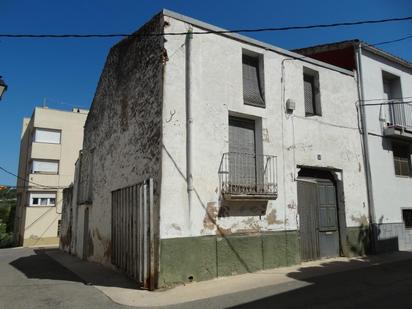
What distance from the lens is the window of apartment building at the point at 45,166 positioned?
93.0 ft

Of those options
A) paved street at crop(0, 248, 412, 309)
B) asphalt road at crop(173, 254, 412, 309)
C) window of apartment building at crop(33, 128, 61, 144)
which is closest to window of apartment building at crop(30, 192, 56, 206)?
window of apartment building at crop(33, 128, 61, 144)

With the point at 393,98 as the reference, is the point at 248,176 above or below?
below

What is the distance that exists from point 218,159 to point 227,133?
0.78m

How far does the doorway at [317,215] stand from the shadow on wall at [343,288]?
0.87 metres

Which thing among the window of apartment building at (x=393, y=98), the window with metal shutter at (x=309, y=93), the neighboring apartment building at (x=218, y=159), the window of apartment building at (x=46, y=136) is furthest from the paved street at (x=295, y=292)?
the window of apartment building at (x=46, y=136)

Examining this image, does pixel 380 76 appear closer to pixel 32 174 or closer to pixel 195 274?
pixel 195 274

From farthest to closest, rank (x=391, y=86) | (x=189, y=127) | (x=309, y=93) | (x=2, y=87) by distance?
(x=391, y=86) → (x=309, y=93) → (x=189, y=127) → (x=2, y=87)

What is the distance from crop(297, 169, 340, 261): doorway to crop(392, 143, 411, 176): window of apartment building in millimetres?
3610

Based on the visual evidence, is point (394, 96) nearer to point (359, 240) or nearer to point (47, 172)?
point (359, 240)

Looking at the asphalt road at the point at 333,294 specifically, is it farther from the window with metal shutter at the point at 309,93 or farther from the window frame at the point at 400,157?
the window frame at the point at 400,157

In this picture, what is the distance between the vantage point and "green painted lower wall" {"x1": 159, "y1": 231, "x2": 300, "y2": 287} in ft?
27.2

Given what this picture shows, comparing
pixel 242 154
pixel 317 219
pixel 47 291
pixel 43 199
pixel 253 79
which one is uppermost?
pixel 253 79

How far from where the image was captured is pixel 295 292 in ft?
24.1

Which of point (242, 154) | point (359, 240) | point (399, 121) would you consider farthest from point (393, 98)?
point (242, 154)
